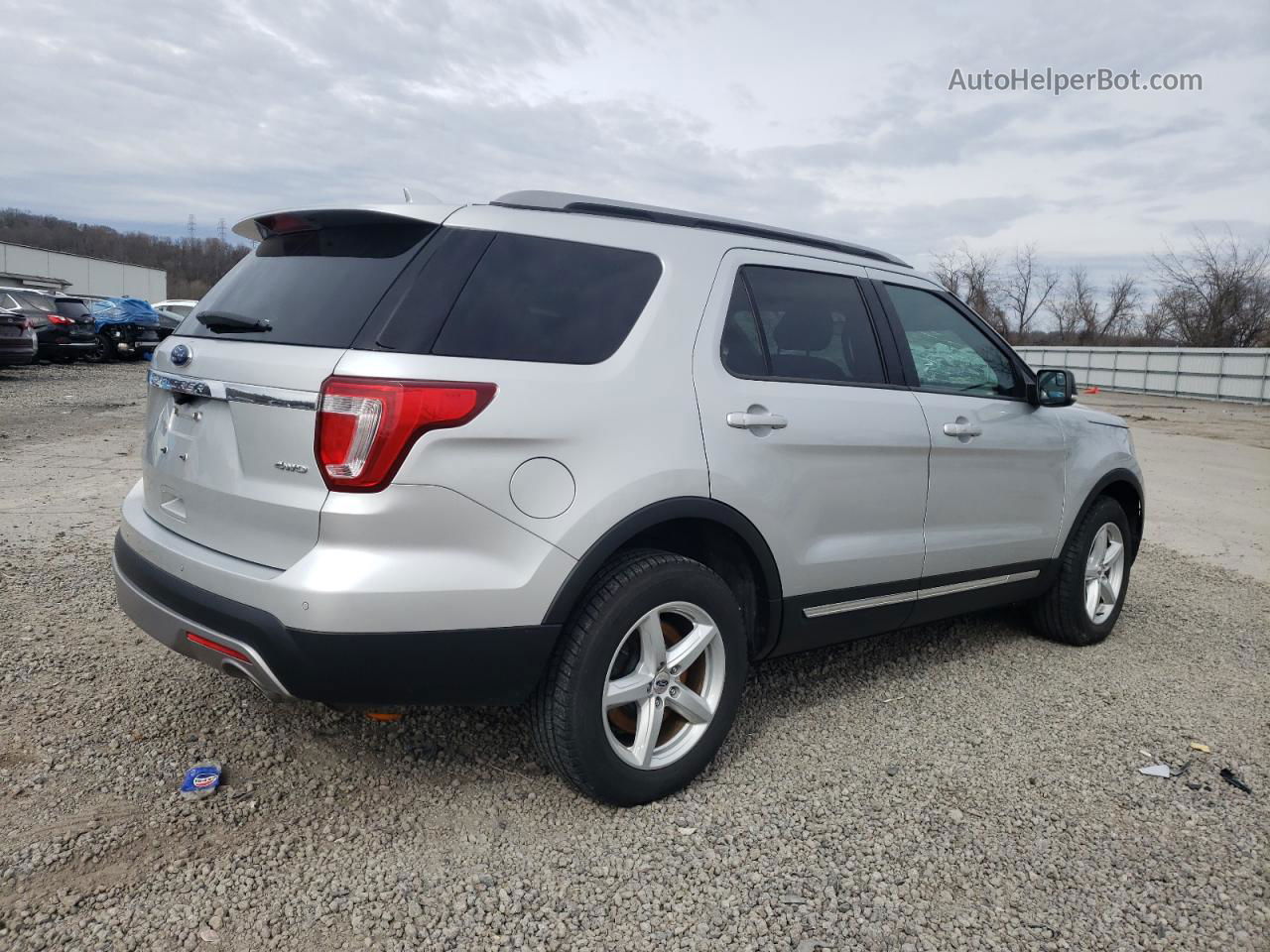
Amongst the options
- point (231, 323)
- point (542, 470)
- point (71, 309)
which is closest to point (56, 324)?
point (71, 309)

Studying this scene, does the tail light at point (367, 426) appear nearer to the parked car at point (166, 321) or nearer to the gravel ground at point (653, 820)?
the gravel ground at point (653, 820)

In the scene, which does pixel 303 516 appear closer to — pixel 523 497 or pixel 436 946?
pixel 523 497

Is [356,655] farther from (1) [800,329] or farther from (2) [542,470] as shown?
(1) [800,329]

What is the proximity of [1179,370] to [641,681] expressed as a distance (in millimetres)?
34866

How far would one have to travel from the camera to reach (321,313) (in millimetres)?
2695

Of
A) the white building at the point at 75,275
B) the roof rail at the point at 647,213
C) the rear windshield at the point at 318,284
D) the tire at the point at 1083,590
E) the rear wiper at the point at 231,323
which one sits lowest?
the tire at the point at 1083,590

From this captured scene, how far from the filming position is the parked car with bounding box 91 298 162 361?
2302 centimetres

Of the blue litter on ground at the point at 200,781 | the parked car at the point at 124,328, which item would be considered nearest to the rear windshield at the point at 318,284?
the blue litter on ground at the point at 200,781

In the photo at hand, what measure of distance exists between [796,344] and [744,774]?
5.02ft

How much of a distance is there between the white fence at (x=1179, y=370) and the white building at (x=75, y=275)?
2028 inches

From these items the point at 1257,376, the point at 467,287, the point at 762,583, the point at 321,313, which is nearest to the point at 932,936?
the point at 762,583

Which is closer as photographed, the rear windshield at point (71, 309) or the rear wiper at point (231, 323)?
the rear wiper at point (231, 323)

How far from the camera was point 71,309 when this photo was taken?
21.7m

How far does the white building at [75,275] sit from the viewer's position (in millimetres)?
57062
